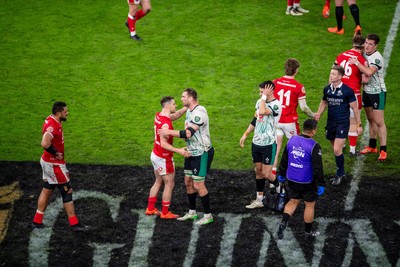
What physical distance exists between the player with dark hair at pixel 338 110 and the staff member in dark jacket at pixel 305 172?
1635 mm

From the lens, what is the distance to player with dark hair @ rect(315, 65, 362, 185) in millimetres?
11789

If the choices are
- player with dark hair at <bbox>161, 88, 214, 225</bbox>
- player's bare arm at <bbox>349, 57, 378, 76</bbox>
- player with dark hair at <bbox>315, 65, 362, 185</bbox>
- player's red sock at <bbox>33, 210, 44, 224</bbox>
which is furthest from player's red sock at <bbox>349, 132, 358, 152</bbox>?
player's red sock at <bbox>33, 210, 44, 224</bbox>

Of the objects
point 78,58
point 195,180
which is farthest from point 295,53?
point 195,180

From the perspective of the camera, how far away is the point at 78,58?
17.6 meters

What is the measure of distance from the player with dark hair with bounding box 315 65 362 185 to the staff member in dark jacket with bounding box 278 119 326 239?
1635 mm

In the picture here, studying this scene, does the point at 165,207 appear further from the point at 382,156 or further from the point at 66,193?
the point at 382,156

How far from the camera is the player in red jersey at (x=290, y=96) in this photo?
1177 centimetres

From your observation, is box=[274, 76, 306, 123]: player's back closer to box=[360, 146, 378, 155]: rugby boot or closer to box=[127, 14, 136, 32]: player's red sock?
box=[360, 146, 378, 155]: rugby boot

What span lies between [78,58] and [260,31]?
5222mm

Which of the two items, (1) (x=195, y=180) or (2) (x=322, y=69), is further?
(2) (x=322, y=69)

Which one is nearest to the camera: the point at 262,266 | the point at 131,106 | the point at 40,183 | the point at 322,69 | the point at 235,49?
the point at 262,266

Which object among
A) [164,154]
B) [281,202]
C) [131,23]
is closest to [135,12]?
[131,23]

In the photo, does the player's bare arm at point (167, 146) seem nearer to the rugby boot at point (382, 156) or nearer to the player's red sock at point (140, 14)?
the rugby boot at point (382, 156)

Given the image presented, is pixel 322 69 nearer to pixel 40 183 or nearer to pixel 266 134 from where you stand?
pixel 266 134
